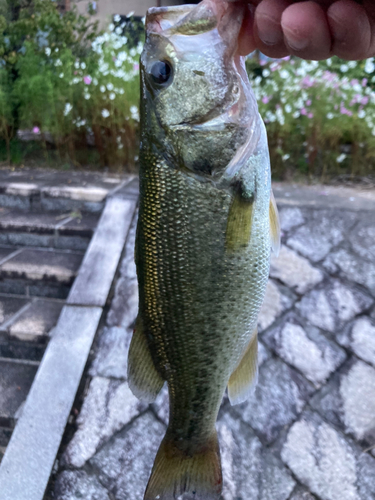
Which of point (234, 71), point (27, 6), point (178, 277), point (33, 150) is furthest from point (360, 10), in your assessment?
point (27, 6)

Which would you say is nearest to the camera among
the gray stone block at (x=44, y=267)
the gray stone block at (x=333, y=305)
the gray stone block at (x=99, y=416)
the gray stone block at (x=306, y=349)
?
the gray stone block at (x=99, y=416)

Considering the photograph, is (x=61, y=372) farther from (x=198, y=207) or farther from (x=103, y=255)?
(x=198, y=207)

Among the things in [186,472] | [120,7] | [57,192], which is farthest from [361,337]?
[120,7]

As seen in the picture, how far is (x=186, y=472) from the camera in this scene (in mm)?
1354

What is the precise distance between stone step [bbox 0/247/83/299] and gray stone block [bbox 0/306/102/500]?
1.51 ft

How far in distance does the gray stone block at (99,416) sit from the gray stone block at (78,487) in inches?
2.3

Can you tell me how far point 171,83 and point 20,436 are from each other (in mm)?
2412

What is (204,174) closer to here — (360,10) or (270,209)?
(270,209)

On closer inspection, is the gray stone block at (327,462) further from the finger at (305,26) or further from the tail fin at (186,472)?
the finger at (305,26)

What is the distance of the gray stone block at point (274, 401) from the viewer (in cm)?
259

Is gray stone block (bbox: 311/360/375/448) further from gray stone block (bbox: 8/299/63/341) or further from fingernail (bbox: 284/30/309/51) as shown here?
fingernail (bbox: 284/30/309/51)

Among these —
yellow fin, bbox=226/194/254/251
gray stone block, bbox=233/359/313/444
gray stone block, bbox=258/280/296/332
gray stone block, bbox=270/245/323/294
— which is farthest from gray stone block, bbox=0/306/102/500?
Answer: yellow fin, bbox=226/194/254/251

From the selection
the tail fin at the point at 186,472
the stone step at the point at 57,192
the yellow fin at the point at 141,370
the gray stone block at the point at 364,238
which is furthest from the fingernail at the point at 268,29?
the stone step at the point at 57,192

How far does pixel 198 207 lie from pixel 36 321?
257 cm
